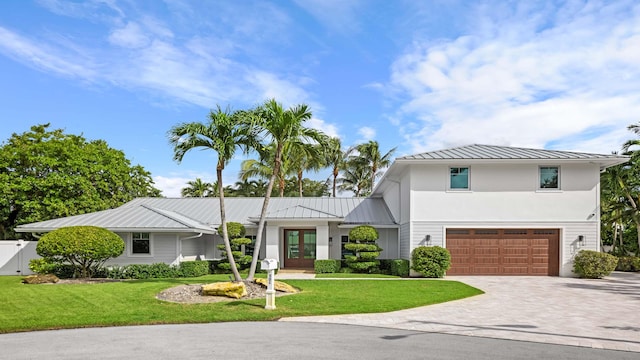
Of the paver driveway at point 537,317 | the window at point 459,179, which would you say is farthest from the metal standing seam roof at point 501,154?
the paver driveway at point 537,317

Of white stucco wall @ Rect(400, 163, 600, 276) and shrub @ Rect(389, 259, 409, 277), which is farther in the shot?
shrub @ Rect(389, 259, 409, 277)

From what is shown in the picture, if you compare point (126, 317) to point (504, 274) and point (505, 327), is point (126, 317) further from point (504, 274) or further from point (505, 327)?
point (504, 274)

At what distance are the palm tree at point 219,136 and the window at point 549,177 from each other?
13.0 meters

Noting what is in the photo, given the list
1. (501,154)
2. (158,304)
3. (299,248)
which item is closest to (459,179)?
(501,154)

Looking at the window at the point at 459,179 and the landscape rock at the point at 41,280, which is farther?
the window at the point at 459,179

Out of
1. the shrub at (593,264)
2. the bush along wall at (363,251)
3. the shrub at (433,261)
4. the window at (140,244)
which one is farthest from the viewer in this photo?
the bush along wall at (363,251)

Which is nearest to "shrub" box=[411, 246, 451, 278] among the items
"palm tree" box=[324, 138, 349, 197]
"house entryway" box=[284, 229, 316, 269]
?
"house entryway" box=[284, 229, 316, 269]

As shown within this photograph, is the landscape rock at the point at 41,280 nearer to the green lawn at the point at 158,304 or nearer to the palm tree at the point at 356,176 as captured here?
the green lawn at the point at 158,304

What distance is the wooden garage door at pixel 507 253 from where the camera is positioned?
20.0 metres

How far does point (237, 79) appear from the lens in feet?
53.7

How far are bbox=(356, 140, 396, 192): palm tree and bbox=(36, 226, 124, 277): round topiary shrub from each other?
2614 centimetres

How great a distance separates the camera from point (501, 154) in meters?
20.4

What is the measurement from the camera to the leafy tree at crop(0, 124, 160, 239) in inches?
1073

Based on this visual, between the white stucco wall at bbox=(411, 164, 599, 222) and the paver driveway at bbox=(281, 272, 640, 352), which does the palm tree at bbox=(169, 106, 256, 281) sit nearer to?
the paver driveway at bbox=(281, 272, 640, 352)
